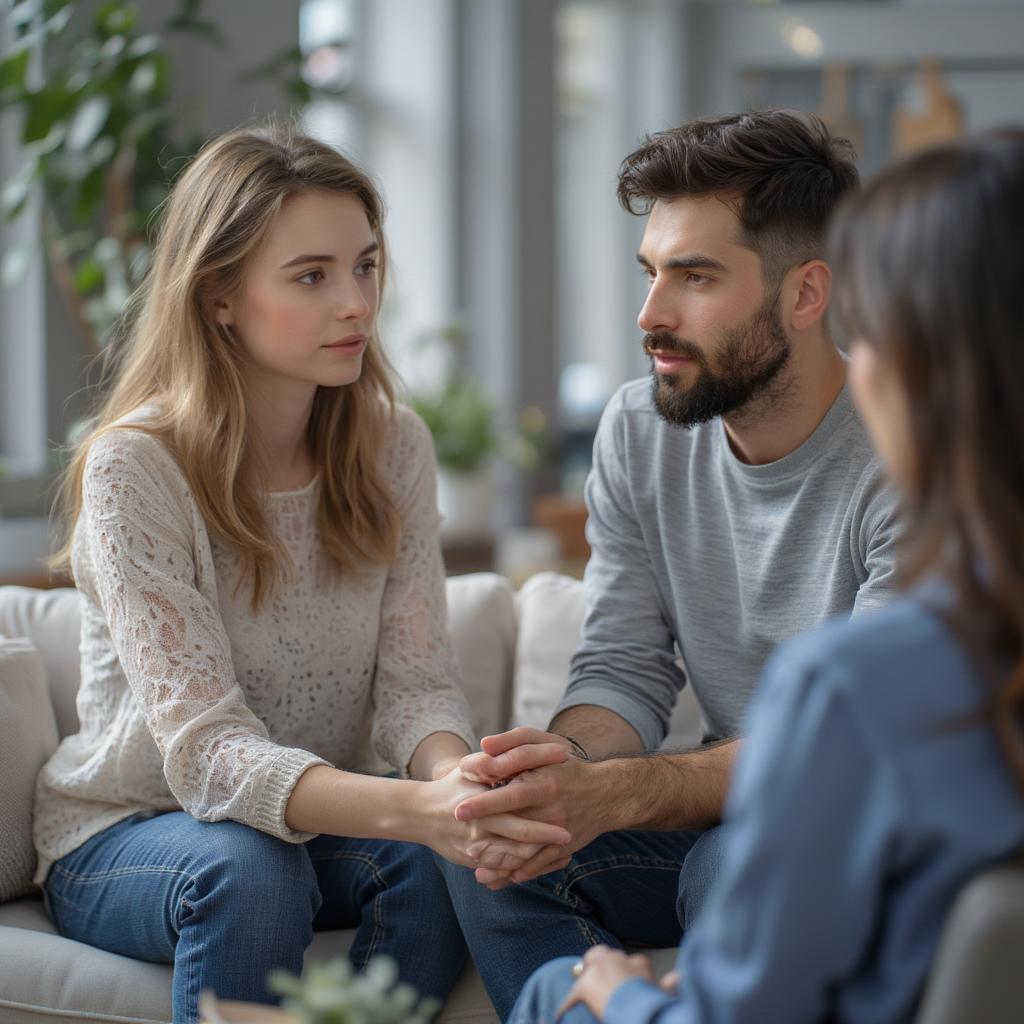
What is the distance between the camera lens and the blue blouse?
0.91 m

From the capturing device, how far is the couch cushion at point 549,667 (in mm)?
2252

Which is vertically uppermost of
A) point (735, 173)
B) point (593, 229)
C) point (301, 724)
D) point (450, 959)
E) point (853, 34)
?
point (853, 34)

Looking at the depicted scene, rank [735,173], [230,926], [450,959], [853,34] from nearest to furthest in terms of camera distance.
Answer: [230,926] → [450,959] → [735,173] → [853,34]

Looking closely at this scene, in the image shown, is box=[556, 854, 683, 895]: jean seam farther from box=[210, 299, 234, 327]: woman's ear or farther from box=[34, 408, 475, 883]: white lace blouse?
box=[210, 299, 234, 327]: woman's ear

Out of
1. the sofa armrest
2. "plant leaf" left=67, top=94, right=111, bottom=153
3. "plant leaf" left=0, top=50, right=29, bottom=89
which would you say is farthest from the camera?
"plant leaf" left=67, top=94, right=111, bottom=153

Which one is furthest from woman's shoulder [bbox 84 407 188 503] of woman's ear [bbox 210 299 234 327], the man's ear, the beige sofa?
the man's ear

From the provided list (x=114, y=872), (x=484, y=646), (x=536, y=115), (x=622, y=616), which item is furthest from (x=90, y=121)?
(x=536, y=115)

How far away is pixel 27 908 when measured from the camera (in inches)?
76.2

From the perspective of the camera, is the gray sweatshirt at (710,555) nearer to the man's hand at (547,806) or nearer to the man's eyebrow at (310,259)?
the man's hand at (547,806)

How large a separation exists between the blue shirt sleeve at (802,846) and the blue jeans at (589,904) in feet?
2.36

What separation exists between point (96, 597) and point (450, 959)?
2.22ft

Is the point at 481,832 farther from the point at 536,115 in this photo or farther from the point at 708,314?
the point at 536,115

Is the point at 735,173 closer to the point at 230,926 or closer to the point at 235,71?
the point at 230,926

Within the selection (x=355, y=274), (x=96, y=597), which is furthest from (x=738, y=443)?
(x=96, y=597)
